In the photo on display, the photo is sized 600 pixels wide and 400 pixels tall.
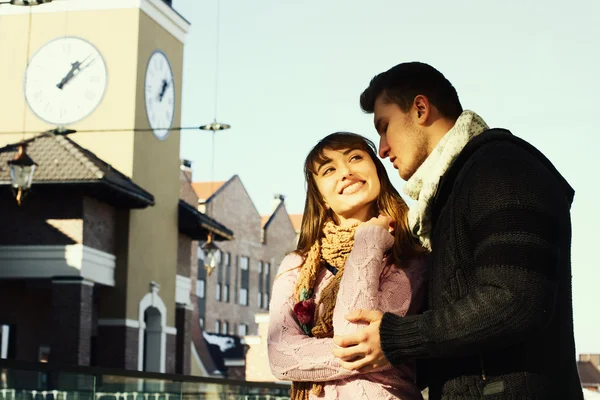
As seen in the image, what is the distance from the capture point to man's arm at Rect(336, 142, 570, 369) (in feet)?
8.43

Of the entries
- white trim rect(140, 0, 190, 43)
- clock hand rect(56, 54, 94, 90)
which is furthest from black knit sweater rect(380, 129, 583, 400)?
white trim rect(140, 0, 190, 43)

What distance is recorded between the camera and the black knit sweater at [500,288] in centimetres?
258

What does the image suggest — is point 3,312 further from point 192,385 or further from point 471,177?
point 471,177

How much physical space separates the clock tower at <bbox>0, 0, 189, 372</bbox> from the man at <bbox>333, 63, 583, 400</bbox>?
28.0 m

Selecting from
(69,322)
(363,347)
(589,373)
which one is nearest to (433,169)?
(363,347)

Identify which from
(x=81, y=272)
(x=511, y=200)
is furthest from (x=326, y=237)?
(x=81, y=272)

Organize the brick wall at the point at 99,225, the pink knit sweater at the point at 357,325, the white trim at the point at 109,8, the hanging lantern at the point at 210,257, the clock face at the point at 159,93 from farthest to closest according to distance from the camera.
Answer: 1. the clock face at the point at 159,93
2. the white trim at the point at 109,8
3. the brick wall at the point at 99,225
4. the hanging lantern at the point at 210,257
5. the pink knit sweater at the point at 357,325

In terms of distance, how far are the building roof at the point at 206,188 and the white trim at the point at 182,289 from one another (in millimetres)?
32182

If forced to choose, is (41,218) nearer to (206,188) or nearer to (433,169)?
(433,169)

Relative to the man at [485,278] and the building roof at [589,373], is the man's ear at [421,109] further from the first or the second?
the building roof at [589,373]

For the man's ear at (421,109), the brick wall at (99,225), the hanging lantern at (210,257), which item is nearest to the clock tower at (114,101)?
the brick wall at (99,225)

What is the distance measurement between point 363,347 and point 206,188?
230ft

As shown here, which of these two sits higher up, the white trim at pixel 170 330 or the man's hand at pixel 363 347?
the white trim at pixel 170 330

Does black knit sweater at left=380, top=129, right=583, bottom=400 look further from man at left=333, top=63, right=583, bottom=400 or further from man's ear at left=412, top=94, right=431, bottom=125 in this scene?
man's ear at left=412, top=94, right=431, bottom=125
